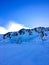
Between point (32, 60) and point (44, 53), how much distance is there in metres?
0.64

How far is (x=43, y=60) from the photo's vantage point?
403cm

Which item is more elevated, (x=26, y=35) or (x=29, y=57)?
(x=26, y=35)

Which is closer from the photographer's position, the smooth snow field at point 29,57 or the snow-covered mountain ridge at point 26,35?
the smooth snow field at point 29,57

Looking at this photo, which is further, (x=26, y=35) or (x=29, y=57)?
(x=26, y=35)

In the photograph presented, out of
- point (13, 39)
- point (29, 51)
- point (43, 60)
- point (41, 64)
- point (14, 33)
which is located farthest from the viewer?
point (14, 33)

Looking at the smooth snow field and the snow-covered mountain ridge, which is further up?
the snow-covered mountain ridge

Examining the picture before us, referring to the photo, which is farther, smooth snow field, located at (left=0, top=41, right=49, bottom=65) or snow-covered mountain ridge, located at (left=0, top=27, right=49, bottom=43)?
snow-covered mountain ridge, located at (left=0, top=27, right=49, bottom=43)

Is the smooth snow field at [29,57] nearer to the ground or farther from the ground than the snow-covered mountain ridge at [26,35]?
nearer to the ground

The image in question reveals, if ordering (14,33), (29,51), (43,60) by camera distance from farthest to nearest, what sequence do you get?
1. (14,33)
2. (29,51)
3. (43,60)

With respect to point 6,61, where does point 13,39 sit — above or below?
above

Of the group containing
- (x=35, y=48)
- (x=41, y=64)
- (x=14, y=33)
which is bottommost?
(x=41, y=64)

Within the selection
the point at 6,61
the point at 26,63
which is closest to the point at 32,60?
the point at 26,63

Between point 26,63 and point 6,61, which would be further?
point 6,61

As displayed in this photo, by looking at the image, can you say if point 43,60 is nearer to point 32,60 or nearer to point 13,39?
point 32,60
